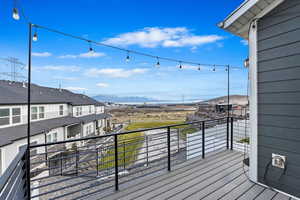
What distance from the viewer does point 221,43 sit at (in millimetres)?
8430

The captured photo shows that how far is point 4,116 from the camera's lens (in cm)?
741

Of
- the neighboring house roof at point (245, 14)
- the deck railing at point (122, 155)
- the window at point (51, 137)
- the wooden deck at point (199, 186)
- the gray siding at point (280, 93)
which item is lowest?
the window at point (51, 137)

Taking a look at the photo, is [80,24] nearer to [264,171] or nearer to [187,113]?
[264,171]

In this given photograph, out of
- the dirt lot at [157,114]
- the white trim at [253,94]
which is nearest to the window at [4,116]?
the dirt lot at [157,114]

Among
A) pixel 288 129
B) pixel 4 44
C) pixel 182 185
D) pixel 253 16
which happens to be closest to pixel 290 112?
pixel 288 129

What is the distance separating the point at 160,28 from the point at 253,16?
5.82m

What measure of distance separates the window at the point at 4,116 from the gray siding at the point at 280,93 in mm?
9138

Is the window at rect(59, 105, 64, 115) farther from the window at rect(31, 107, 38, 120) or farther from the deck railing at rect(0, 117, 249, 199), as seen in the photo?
the deck railing at rect(0, 117, 249, 199)

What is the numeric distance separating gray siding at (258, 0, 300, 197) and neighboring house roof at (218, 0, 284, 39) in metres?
0.08

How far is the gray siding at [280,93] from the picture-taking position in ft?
6.46

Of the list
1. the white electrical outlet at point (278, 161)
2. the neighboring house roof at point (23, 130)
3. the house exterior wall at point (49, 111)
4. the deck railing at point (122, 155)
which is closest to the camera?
the deck railing at point (122, 155)

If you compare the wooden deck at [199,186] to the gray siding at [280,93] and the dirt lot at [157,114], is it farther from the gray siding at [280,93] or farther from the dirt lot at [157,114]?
the dirt lot at [157,114]

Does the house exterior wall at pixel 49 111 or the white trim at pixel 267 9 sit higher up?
the white trim at pixel 267 9

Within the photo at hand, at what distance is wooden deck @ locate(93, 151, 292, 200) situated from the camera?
2074 millimetres
